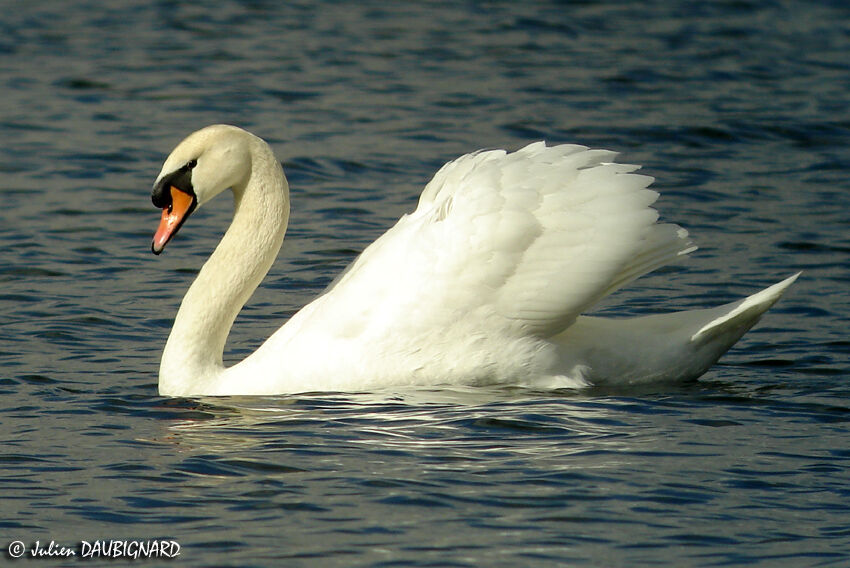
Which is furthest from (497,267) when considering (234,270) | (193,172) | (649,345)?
(193,172)

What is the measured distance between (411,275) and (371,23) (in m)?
12.7

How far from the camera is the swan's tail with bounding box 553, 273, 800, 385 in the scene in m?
8.24

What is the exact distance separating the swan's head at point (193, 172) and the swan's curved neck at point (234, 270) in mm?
146

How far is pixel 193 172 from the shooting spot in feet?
27.8

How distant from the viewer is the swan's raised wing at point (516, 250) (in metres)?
7.86

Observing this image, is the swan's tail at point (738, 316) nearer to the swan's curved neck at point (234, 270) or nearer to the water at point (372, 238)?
the water at point (372, 238)

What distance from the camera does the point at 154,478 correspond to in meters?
6.83

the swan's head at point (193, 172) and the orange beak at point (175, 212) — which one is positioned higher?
the swan's head at point (193, 172)

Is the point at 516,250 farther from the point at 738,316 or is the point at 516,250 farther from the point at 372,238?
the point at 372,238

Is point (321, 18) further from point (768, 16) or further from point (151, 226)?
point (151, 226)

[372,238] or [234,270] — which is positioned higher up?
[234,270]

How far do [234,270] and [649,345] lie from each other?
2250mm

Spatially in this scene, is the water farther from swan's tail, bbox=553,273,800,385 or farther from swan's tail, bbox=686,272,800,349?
swan's tail, bbox=686,272,800,349

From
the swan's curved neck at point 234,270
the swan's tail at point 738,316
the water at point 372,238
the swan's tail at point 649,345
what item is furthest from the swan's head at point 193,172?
the swan's tail at point 738,316
